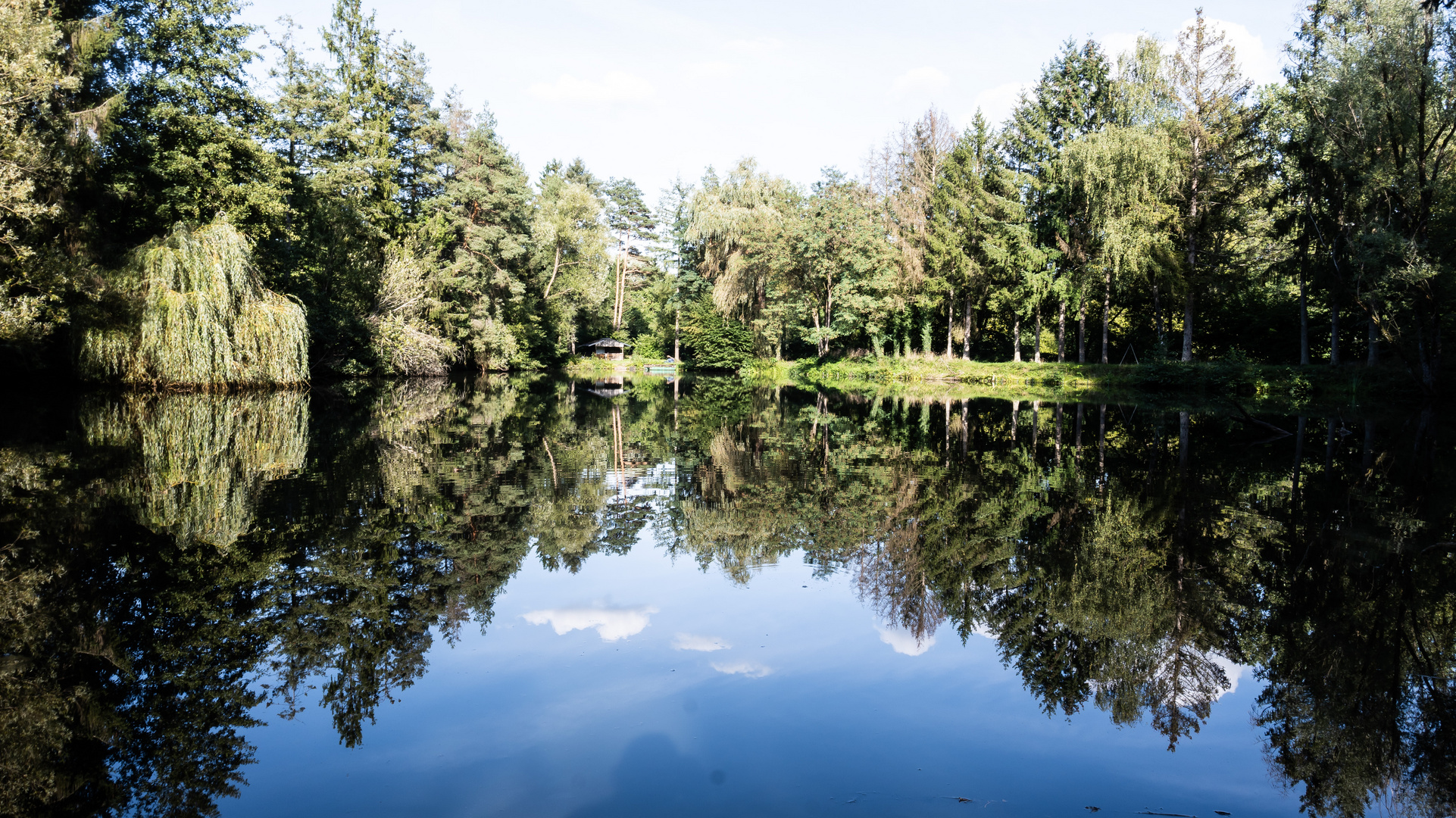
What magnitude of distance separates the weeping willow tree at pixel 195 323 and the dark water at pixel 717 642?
944 centimetres

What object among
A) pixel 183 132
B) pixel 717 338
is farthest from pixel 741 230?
pixel 183 132

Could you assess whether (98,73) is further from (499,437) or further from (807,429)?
(807,429)

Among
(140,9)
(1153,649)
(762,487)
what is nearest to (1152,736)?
(1153,649)

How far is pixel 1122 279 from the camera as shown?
102ft

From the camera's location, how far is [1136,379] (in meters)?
31.4

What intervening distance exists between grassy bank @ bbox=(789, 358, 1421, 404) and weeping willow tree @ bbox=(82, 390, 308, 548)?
84.2 feet

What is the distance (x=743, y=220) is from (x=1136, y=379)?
23.9 meters

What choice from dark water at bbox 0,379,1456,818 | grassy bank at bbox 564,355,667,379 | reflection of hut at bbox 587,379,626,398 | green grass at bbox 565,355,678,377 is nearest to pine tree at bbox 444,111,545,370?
reflection of hut at bbox 587,379,626,398

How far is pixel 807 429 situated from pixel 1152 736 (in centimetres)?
1403

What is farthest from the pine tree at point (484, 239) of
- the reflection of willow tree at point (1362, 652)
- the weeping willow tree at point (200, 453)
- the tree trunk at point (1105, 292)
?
the reflection of willow tree at point (1362, 652)

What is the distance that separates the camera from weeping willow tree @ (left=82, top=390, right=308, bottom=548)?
761cm

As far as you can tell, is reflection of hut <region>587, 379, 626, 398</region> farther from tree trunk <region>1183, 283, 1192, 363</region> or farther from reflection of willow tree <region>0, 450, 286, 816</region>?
reflection of willow tree <region>0, 450, 286, 816</region>

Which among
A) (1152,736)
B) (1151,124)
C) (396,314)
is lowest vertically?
(1152,736)

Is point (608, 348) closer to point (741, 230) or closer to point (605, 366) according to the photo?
point (605, 366)
